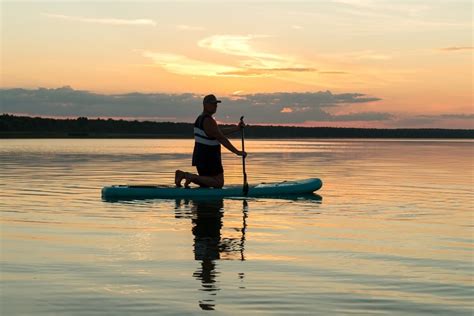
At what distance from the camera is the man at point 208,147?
16.9 m

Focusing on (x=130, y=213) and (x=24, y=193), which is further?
(x=24, y=193)

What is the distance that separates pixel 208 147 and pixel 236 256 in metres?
7.87

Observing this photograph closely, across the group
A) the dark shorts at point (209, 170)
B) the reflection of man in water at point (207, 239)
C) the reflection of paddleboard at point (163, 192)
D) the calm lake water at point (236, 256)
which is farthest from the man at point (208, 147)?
the calm lake water at point (236, 256)

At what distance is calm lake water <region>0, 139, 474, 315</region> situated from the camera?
7023 mm

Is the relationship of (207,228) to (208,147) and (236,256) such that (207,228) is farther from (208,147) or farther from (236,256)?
(208,147)

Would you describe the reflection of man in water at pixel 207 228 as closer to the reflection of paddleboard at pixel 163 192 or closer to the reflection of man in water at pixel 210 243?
the reflection of man in water at pixel 210 243

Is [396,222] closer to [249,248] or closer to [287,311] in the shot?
[249,248]

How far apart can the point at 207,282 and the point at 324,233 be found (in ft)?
14.2

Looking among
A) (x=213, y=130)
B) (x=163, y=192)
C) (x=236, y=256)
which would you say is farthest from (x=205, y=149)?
(x=236, y=256)

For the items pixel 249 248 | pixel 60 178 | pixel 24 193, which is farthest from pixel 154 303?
pixel 60 178

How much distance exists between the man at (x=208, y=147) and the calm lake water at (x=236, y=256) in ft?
3.11

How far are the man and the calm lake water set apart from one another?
3.11 feet

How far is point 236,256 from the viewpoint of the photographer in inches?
372

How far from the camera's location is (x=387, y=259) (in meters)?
9.48
